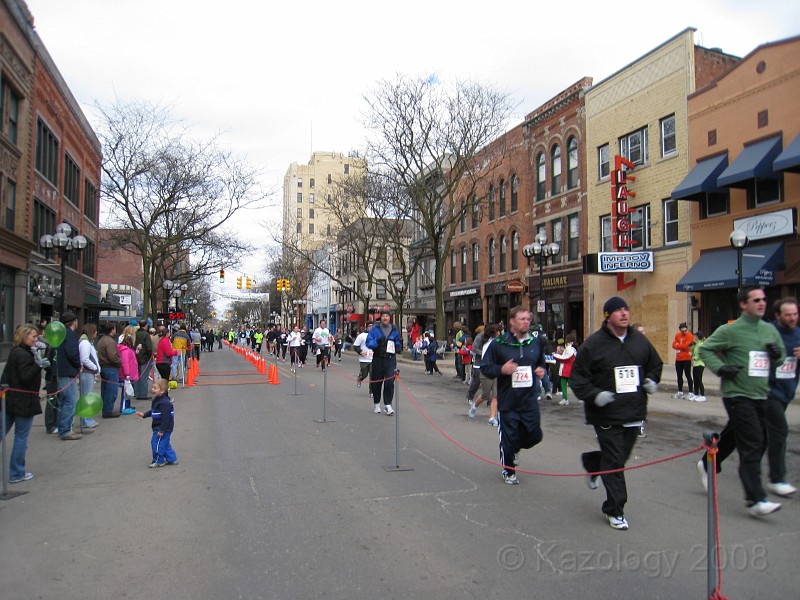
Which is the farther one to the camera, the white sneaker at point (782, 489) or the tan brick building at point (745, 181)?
the tan brick building at point (745, 181)

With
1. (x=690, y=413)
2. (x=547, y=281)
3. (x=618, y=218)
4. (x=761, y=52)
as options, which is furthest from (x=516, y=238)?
(x=690, y=413)

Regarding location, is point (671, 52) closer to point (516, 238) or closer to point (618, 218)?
point (618, 218)

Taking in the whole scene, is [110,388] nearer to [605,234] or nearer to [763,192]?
[763,192]

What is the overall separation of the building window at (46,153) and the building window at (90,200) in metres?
6.13

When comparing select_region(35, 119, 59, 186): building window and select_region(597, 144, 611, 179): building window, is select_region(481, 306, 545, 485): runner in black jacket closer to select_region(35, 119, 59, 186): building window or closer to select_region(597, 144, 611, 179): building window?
select_region(597, 144, 611, 179): building window

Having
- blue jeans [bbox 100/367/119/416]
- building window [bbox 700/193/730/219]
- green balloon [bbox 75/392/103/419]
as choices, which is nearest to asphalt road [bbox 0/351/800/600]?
green balloon [bbox 75/392/103/419]

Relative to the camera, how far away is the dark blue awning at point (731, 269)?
18.2m

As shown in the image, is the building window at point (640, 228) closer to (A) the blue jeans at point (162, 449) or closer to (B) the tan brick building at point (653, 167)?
(B) the tan brick building at point (653, 167)

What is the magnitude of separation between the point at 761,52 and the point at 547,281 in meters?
13.7

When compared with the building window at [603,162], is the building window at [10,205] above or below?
below

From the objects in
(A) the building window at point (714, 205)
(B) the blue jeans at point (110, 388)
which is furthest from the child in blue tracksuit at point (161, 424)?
(A) the building window at point (714, 205)

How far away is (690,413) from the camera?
1236cm

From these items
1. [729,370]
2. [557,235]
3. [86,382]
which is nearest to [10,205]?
[86,382]

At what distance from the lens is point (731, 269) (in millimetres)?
19359
